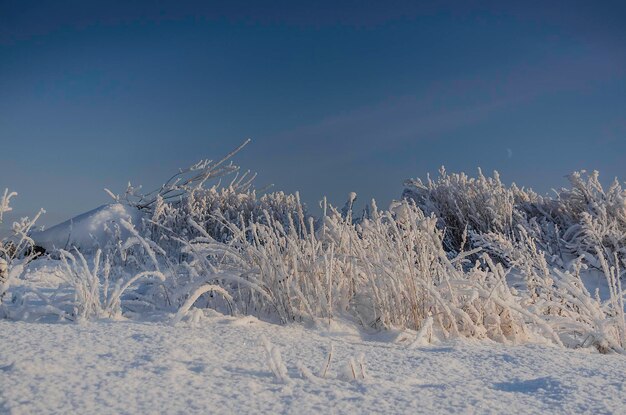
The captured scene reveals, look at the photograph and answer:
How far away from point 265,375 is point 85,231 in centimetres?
730

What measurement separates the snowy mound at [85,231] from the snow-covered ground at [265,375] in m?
6.14

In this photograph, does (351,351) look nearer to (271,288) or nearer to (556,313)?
(271,288)

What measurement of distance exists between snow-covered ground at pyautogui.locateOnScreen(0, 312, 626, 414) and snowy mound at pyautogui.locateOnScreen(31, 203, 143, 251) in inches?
242

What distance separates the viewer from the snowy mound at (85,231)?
7871mm

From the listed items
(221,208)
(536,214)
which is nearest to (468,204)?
(536,214)

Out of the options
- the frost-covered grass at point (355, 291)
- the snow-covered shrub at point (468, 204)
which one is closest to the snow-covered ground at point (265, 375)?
the frost-covered grass at point (355, 291)

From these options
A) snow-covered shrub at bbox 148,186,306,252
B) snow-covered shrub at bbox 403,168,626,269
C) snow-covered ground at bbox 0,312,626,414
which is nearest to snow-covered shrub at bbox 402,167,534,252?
snow-covered shrub at bbox 403,168,626,269

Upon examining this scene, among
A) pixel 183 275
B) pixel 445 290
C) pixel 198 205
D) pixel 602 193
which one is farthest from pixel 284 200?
pixel 445 290

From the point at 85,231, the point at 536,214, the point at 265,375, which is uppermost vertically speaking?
the point at 536,214

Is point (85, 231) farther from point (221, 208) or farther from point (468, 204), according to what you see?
point (468, 204)

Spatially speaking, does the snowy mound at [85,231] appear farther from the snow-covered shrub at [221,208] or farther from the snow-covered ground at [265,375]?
the snow-covered ground at [265,375]

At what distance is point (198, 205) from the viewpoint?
30.0 feet

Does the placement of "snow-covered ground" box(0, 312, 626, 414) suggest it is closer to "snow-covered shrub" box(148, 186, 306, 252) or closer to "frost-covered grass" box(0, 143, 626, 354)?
"frost-covered grass" box(0, 143, 626, 354)

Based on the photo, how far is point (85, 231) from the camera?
26.5 feet
